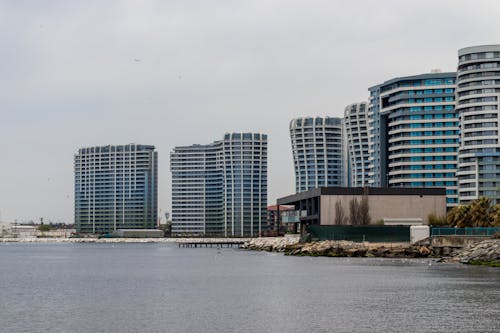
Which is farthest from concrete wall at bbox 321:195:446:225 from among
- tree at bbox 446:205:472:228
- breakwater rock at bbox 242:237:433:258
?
tree at bbox 446:205:472:228

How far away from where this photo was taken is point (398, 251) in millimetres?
155125

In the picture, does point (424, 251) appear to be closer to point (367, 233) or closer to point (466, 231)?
point (466, 231)

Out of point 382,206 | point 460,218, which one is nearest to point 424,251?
point 460,218

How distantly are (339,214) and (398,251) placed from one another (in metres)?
35.8

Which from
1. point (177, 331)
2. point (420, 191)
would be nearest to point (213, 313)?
point (177, 331)

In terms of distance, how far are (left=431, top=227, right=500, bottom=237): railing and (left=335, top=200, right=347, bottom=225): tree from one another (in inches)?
1446

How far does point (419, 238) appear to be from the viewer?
15675 cm

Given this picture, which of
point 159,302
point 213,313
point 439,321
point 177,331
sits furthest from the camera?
point 159,302

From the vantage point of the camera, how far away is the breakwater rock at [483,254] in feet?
403

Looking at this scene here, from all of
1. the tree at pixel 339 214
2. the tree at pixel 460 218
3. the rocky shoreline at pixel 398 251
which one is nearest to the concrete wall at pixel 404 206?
the tree at pixel 339 214

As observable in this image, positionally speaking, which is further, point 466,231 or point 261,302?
point 466,231

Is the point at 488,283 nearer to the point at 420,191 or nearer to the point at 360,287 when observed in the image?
the point at 360,287

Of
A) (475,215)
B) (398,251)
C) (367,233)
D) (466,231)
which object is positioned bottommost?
(398,251)

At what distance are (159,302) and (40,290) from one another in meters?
20.4
